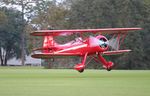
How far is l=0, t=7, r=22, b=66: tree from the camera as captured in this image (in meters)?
A: 81.8

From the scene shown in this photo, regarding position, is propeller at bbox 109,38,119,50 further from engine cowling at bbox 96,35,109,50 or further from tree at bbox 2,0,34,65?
tree at bbox 2,0,34,65

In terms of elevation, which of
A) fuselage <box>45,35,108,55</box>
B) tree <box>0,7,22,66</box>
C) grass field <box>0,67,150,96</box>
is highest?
tree <box>0,7,22,66</box>

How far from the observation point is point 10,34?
8475 cm

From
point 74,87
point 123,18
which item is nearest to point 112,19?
point 123,18

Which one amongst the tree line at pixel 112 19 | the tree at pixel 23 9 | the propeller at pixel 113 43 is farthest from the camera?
the tree at pixel 23 9

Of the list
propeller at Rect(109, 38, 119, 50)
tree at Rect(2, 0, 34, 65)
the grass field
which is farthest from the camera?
tree at Rect(2, 0, 34, 65)

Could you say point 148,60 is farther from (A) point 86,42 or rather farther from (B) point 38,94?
(B) point 38,94

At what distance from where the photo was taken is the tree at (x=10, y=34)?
81812mm

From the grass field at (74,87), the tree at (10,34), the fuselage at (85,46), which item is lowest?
the grass field at (74,87)

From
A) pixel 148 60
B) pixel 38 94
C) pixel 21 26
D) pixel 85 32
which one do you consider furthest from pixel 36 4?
pixel 38 94

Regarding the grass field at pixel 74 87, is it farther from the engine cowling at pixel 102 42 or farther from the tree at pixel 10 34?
the tree at pixel 10 34

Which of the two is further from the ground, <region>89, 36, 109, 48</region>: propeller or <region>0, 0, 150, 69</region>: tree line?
<region>0, 0, 150, 69</region>: tree line

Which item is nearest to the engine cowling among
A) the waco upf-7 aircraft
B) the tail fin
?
the waco upf-7 aircraft

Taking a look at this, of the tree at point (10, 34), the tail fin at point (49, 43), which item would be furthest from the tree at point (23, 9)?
the tail fin at point (49, 43)
